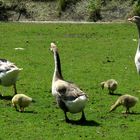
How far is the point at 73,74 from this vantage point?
17531 mm

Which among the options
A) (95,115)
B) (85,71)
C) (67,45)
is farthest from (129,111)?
(67,45)

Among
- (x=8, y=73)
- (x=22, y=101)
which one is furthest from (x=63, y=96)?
(x=8, y=73)

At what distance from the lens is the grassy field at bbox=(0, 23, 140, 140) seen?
10.9m

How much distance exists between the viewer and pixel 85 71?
18.1 meters

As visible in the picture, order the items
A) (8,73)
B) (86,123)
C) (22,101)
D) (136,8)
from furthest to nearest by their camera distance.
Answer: (136,8) < (8,73) < (22,101) < (86,123)

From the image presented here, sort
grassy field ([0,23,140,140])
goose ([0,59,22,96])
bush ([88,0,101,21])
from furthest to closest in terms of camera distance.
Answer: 1. bush ([88,0,101,21])
2. goose ([0,59,22,96])
3. grassy field ([0,23,140,140])

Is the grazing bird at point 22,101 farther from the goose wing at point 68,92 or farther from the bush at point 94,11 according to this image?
the bush at point 94,11

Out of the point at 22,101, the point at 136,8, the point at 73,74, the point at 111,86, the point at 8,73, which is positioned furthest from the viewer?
the point at 136,8

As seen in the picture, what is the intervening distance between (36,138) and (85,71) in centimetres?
791

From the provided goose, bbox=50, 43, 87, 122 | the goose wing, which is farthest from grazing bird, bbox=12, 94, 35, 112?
the goose wing

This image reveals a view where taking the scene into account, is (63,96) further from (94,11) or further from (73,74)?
(94,11)

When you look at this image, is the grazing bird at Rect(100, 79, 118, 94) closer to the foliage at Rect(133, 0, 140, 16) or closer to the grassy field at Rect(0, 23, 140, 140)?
the grassy field at Rect(0, 23, 140, 140)

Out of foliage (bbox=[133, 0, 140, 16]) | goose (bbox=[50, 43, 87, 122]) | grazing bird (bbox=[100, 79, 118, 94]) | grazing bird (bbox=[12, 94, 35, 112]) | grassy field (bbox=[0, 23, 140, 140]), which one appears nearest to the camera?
grassy field (bbox=[0, 23, 140, 140])

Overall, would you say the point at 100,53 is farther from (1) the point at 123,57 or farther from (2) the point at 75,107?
(2) the point at 75,107
